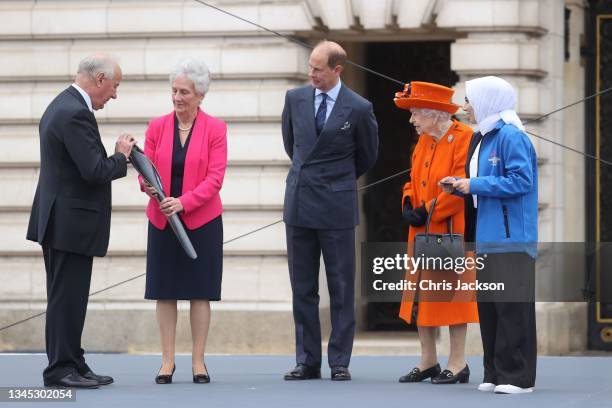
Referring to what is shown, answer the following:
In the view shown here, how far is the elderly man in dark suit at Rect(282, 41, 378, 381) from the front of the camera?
10.7m

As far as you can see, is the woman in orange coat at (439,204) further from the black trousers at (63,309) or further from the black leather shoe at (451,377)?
the black trousers at (63,309)

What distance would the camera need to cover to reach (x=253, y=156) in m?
14.5

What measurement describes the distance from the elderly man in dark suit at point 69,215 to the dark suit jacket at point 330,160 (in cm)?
123

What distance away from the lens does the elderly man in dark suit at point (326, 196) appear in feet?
35.2

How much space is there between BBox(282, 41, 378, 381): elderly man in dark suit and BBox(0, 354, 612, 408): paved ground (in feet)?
0.91

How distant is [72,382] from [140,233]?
4.76m

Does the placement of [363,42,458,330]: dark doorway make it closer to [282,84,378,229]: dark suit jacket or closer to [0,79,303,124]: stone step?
[0,79,303,124]: stone step

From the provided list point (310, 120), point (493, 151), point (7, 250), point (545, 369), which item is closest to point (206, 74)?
point (310, 120)

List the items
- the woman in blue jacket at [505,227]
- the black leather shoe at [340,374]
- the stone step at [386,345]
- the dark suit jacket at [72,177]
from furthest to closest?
the stone step at [386,345] → the black leather shoe at [340,374] → the dark suit jacket at [72,177] → the woman in blue jacket at [505,227]

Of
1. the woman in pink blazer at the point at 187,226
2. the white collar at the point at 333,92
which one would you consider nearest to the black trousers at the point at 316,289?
the woman in pink blazer at the point at 187,226

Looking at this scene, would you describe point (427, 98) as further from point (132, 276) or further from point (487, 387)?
point (132, 276)

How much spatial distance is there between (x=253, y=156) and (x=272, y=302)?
1.20 m

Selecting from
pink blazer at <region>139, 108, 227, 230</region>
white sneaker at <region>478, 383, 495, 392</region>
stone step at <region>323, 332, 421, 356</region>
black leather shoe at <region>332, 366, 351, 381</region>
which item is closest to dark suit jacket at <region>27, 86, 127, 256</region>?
pink blazer at <region>139, 108, 227, 230</region>

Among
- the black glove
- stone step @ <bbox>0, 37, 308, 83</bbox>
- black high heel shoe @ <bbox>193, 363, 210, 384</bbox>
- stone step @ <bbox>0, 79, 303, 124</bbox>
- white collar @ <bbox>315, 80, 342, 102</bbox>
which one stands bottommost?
black high heel shoe @ <bbox>193, 363, 210, 384</bbox>
